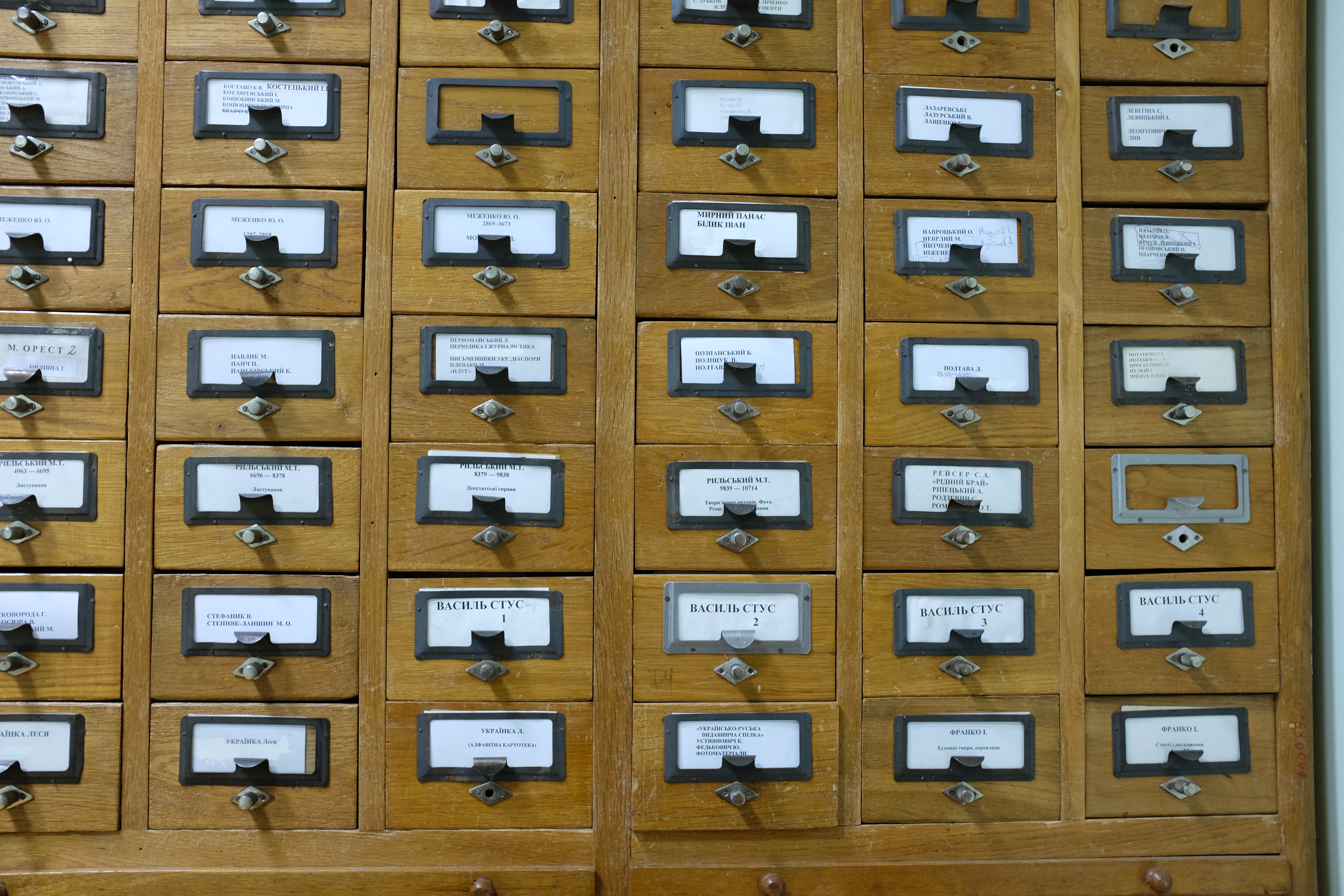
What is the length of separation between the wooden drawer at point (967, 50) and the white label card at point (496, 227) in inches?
39.8

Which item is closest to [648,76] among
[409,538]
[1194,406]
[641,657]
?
[409,538]

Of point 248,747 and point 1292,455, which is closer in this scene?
point 248,747

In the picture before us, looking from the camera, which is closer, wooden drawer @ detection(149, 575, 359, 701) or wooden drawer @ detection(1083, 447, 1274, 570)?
wooden drawer @ detection(149, 575, 359, 701)

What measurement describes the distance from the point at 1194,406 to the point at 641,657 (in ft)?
5.57

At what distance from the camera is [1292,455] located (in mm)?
2377

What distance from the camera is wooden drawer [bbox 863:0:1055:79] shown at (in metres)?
2.36

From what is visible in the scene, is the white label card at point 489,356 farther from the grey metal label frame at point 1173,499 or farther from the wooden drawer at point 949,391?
the grey metal label frame at point 1173,499

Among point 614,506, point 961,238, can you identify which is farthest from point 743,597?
point 961,238

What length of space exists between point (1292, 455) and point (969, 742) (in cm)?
123

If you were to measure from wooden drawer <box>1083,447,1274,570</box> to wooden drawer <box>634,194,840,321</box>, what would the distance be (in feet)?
2.93

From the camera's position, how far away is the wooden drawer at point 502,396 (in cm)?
226

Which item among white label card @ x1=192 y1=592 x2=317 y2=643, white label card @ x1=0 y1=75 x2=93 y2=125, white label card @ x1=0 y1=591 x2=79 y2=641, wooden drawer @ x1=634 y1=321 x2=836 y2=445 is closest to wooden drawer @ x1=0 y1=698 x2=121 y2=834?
white label card @ x1=0 y1=591 x2=79 y2=641

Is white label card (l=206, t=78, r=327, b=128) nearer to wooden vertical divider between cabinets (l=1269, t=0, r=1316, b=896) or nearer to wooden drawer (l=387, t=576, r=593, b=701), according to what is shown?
wooden drawer (l=387, t=576, r=593, b=701)

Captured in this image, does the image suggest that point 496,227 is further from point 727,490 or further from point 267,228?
point 727,490
